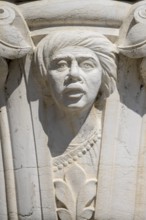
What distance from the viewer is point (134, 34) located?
13.5 metres

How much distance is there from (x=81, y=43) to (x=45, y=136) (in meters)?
0.46

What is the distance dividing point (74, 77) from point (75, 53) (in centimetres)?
12

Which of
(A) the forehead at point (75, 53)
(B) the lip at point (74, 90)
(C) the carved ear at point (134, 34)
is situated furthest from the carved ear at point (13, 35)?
(C) the carved ear at point (134, 34)

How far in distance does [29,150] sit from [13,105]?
224 millimetres

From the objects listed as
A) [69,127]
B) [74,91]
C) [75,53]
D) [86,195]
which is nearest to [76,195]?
[86,195]

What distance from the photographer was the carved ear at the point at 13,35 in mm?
13562

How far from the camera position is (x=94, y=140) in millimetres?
13562

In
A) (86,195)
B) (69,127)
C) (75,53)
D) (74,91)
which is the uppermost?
(75,53)

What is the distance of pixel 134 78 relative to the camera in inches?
536

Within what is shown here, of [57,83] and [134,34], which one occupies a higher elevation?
[134,34]

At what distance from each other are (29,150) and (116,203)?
1.53 ft

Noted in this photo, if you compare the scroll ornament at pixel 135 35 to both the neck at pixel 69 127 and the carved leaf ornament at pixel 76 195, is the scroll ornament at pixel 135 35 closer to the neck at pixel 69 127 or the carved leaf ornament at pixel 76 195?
the neck at pixel 69 127

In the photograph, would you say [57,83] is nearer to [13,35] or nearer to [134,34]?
[13,35]

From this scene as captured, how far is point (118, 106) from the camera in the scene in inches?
534
